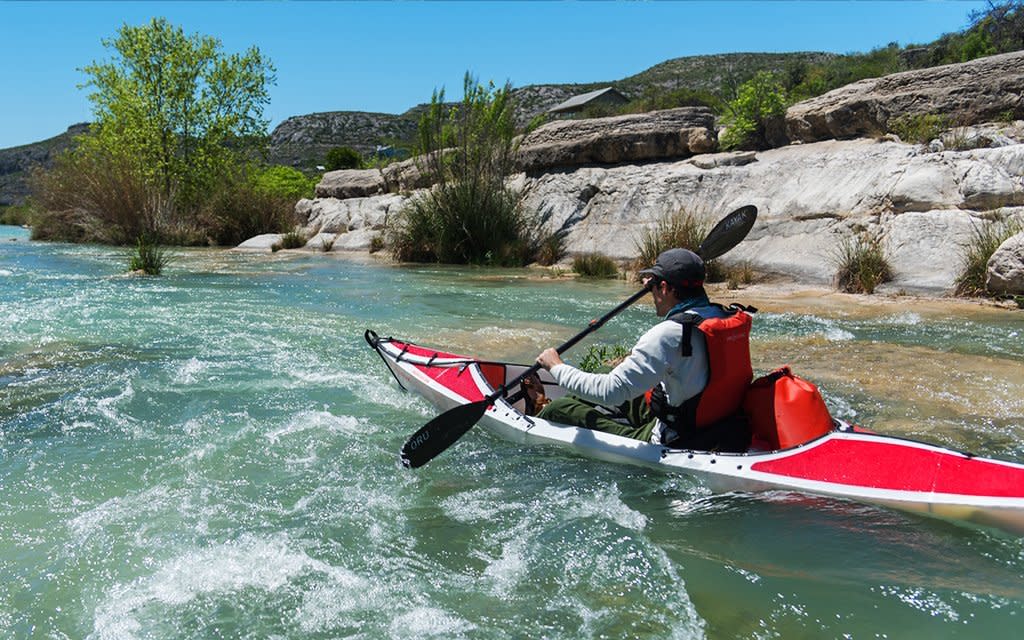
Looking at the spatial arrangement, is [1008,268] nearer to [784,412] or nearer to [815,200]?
[815,200]

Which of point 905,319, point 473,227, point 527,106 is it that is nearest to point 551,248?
point 473,227

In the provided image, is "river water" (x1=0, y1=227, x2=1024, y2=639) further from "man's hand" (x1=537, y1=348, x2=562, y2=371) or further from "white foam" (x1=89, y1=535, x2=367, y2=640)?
"man's hand" (x1=537, y1=348, x2=562, y2=371)

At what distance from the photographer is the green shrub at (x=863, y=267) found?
871 centimetres

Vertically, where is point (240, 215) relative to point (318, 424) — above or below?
above

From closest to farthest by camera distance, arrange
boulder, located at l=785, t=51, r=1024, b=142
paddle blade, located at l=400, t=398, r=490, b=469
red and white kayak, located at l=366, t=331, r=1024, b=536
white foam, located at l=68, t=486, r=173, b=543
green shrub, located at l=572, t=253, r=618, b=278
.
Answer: red and white kayak, located at l=366, t=331, r=1024, b=536, white foam, located at l=68, t=486, r=173, b=543, paddle blade, located at l=400, t=398, r=490, b=469, boulder, located at l=785, t=51, r=1024, b=142, green shrub, located at l=572, t=253, r=618, b=278

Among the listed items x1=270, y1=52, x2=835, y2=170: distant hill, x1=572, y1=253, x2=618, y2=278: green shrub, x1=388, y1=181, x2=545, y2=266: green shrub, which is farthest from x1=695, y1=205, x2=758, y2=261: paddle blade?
x1=270, y1=52, x2=835, y2=170: distant hill

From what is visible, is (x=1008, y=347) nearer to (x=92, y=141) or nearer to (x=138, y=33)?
(x=138, y=33)

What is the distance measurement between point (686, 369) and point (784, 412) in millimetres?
439

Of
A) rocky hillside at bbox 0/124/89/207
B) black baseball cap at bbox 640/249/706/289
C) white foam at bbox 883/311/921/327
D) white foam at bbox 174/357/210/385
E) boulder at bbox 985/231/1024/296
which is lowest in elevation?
white foam at bbox 174/357/210/385

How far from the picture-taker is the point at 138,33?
18922 millimetres

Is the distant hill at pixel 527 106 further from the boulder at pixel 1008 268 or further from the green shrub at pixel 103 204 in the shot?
the boulder at pixel 1008 268

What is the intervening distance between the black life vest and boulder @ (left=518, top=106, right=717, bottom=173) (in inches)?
425

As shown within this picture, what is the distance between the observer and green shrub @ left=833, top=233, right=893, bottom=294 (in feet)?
28.6

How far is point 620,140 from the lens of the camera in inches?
552
